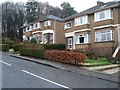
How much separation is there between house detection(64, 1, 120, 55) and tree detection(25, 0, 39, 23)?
37265 millimetres

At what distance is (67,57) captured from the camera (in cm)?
2286

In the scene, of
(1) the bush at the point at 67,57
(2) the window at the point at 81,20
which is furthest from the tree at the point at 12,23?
(1) the bush at the point at 67,57

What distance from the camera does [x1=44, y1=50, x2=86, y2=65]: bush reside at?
21781 millimetres

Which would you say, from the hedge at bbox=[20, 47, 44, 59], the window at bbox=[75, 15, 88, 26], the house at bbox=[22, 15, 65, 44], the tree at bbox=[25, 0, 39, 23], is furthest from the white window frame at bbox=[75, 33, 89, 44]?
A: the tree at bbox=[25, 0, 39, 23]

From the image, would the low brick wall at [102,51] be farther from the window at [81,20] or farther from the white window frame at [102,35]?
the window at [81,20]

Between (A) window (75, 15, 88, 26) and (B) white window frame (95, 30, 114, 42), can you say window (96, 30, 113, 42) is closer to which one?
(B) white window frame (95, 30, 114, 42)

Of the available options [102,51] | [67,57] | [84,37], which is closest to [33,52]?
[67,57]

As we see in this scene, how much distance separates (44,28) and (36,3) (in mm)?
30317

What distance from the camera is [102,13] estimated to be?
119ft

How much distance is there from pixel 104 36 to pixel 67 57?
1380 cm

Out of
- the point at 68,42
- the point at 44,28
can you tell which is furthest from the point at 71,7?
the point at 68,42

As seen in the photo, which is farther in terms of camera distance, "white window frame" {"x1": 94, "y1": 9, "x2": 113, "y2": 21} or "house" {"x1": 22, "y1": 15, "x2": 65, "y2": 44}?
"house" {"x1": 22, "y1": 15, "x2": 65, "y2": 44}

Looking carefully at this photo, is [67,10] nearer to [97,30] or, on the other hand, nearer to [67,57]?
[97,30]

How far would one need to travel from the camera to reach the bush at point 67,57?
2178cm
